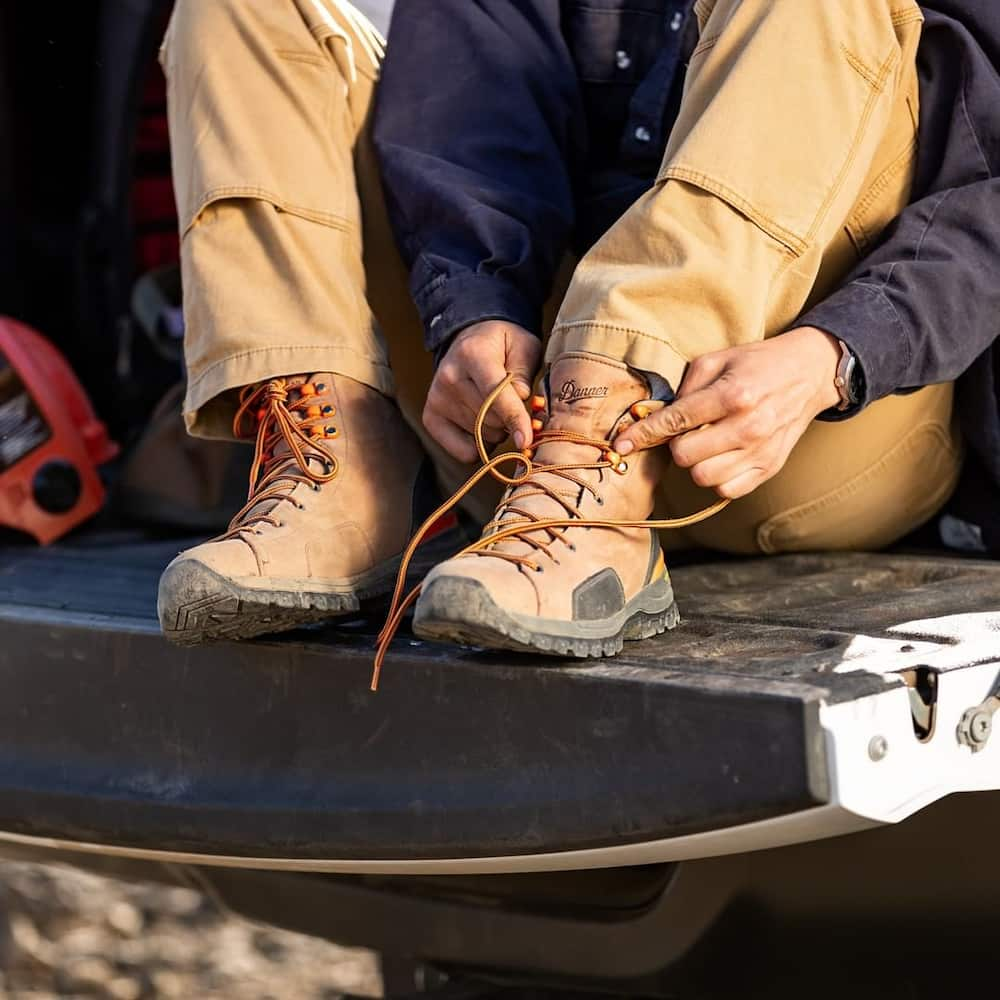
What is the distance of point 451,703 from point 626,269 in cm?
37

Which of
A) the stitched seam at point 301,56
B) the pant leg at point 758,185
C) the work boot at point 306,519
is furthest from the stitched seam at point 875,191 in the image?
the stitched seam at point 301,56

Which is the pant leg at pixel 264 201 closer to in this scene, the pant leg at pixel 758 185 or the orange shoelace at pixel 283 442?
the orange shoelace at pixel 283 442

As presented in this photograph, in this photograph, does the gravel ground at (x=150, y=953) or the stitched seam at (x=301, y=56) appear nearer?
the stitched seam at (x=301, y=56)

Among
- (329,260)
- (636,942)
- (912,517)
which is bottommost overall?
(636,942)

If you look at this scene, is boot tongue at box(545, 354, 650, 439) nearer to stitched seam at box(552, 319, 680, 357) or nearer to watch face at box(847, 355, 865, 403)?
stitched seam at box(552, 319, 680, 357)

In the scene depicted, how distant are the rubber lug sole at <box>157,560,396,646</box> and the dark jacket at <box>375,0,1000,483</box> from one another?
0.29m

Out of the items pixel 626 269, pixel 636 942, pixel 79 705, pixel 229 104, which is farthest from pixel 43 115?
pixel 636 942

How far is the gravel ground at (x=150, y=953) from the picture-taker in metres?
1.75

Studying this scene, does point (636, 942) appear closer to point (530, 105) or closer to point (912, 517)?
point (912, 517)

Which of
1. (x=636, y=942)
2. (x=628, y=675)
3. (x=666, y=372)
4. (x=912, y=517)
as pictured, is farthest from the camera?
(x=912, y=517)

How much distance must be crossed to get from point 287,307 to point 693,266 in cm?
41

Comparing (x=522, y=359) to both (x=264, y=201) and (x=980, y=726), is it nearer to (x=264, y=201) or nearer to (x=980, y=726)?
(x=264, y=201)

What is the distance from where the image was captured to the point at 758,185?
1.15m

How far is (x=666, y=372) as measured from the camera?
3.67 ft
